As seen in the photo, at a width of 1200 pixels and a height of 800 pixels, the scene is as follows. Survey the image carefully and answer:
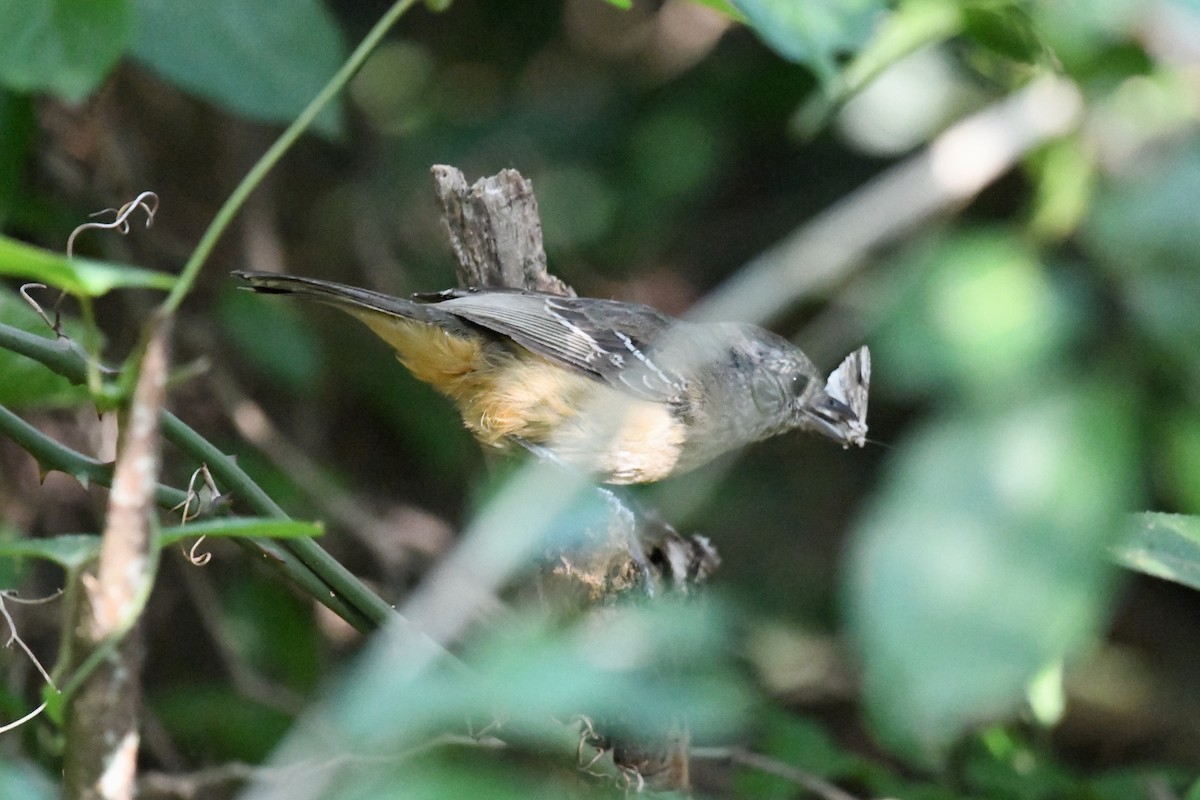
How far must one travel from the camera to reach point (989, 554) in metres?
1.03

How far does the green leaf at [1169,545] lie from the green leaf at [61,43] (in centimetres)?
203

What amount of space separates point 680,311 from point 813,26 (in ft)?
13.3

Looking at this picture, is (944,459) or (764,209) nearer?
(944,459)

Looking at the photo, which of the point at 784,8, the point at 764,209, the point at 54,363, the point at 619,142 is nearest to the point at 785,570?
the point at 764,209

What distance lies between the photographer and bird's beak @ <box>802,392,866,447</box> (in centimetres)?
403

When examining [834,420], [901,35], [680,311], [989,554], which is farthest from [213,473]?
[680,311]

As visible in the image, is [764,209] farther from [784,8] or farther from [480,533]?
[480,533]

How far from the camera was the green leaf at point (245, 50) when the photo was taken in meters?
3.01

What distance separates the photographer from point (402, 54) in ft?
18.6

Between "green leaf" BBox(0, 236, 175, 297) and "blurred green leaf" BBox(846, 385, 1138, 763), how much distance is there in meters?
0.63

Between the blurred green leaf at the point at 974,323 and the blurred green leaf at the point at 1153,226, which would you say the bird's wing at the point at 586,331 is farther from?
the blurred green leaf at the point at 1153,226

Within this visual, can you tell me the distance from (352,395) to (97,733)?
443 cm

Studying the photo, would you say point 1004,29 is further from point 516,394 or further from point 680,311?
point 680,311

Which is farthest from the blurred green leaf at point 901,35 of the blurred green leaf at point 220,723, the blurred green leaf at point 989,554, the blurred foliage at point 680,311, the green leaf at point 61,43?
the blurred green leaf at point 220,723
